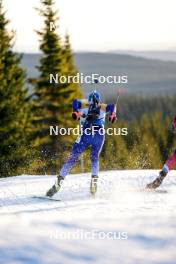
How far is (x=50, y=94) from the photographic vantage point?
36.5m

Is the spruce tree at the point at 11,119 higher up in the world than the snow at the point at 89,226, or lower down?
lower down

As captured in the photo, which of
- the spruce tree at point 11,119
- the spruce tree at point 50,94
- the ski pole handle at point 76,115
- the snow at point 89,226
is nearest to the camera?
the snow at point 89,226

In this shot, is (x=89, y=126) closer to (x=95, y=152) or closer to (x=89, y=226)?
(x=95, y=152)

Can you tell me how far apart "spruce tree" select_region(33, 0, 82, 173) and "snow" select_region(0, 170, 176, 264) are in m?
24.8

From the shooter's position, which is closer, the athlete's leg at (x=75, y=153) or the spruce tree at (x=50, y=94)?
the athlete's leg at (x=75, y=153)

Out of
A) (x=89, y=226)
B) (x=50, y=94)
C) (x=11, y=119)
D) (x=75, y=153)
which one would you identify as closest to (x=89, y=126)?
(x=75, y=153)

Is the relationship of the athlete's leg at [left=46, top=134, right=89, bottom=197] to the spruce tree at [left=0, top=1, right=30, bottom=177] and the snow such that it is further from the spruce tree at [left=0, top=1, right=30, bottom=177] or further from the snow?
the spruce tree at [left=0, top=1, right=30, bottom=177]

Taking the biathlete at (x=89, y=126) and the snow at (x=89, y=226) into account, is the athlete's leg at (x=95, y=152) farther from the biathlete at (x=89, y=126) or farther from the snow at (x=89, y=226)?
the snow at (x=89, y=226)

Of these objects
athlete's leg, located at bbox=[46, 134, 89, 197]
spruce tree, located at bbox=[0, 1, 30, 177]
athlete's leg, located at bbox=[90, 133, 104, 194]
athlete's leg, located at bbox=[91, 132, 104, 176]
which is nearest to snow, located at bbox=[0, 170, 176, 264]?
athlete's leg, located at bbox=[90, 133, 104, 194]

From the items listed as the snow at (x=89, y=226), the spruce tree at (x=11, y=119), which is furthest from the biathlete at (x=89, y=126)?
the spruce tree at (x=11, y=119)

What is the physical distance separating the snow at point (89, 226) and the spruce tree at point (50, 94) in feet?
81.4

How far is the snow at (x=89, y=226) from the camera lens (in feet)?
18.1

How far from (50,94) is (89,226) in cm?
3006

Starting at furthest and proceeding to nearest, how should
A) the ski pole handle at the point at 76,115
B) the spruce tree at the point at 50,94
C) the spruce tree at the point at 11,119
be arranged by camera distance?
the spruce tree at the point at 50,94
the spruce tree at the point at 11,119
the ski pole handle at the point at 76,115
